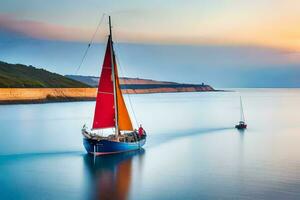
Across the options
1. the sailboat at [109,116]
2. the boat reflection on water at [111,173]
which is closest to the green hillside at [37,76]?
the sailboat at [109,116]

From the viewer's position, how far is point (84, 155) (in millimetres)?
31688

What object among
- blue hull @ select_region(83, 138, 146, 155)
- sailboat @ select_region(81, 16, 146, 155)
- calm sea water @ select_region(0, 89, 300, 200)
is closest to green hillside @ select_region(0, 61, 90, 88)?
calm sea water @ select_region(0, 89, 300, 200)

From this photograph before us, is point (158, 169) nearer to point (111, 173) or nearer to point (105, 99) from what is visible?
point (111, 173)

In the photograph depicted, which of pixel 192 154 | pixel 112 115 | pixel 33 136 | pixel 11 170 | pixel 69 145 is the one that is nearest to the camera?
pixel 11 170

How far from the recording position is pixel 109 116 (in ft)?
101

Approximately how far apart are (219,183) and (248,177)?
90.2 inches

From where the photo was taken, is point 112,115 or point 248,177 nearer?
point 248,177

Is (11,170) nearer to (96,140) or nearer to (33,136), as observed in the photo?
(96,140)

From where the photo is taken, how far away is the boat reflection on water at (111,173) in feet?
67.4

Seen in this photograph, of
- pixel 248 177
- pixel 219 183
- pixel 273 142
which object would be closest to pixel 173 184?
pixel 219 183

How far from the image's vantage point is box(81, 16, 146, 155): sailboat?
29109 millimetres

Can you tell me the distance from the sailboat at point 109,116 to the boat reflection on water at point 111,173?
2.01 ft

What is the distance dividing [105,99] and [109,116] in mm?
1266

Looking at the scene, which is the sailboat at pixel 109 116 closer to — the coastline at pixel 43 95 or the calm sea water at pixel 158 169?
the calm sea water at pixel 158 169
